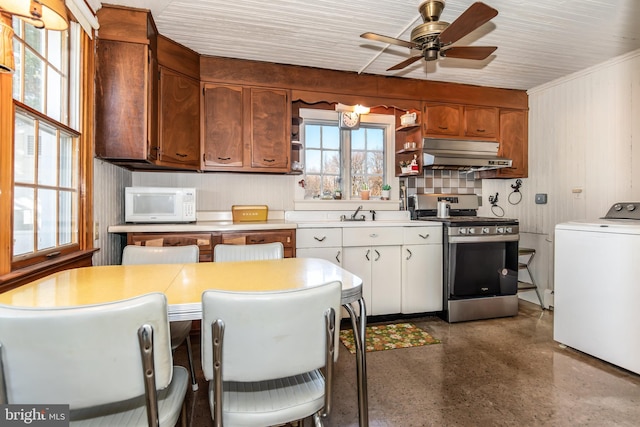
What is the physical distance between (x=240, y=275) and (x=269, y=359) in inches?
23.3

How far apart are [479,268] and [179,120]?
3.06 metres

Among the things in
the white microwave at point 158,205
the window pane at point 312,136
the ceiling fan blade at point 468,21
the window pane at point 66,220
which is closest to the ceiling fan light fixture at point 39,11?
the window pane at point 66,220

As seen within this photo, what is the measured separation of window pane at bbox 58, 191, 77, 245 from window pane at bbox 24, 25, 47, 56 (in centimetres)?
78

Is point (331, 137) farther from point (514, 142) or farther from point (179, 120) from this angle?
point (514, 142)

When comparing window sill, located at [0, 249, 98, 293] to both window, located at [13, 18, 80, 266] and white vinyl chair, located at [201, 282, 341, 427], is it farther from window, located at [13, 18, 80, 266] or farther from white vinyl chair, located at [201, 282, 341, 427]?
white vinyl chair, located at [201, 282, 341, 427]

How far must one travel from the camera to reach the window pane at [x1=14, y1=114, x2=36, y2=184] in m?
1.58

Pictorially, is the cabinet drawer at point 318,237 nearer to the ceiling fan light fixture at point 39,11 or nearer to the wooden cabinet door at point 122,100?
the wooden cabinet door at point 122,100

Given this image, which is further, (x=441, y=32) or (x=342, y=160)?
(x=342, y=160)

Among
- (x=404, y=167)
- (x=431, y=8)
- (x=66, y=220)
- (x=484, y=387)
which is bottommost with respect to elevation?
(x=484, y=387)

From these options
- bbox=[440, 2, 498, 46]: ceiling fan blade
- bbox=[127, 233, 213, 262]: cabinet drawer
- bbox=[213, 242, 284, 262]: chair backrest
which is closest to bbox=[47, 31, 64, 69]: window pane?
bbox=[127, 233, 213, 262]: cabinet drawer

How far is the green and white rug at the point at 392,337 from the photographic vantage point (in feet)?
8.79

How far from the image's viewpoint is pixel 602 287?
7.73ft

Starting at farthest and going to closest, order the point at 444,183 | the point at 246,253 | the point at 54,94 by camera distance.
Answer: the point at 444,183
the point at 246,253
the point at 54,94

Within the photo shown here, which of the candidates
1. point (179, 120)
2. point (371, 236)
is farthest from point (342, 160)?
point (179, 120)
